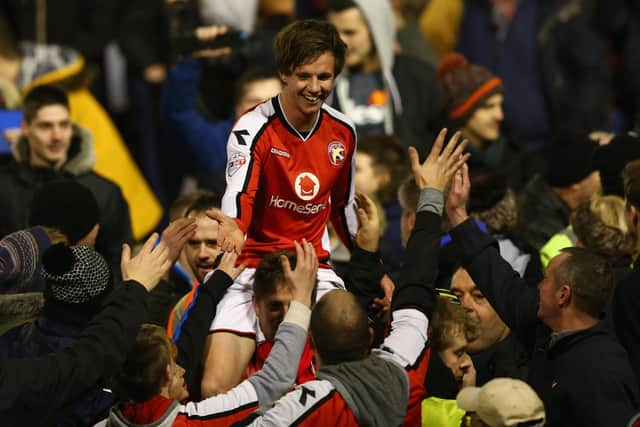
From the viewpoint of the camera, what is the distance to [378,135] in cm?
848

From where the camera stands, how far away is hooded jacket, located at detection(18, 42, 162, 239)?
999 cm

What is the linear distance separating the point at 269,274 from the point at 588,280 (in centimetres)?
138

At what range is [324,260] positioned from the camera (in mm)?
6348

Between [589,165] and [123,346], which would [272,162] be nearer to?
[123,346]

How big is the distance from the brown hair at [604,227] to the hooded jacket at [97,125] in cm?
410

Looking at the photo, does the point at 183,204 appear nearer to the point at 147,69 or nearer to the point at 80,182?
the point at 80,182

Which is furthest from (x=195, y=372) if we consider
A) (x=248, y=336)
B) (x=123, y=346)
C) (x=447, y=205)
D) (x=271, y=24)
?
(x=271, y=24)

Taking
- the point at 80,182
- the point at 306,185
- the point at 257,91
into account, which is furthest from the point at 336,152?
the point at 257,91

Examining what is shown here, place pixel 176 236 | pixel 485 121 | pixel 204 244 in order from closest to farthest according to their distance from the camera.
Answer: pixel 176 236 → pixel 204 244 → pixel 485 121

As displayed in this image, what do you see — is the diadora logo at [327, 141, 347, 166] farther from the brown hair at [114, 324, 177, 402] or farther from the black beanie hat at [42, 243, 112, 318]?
the brown hair at [114, 324, 177, 402]

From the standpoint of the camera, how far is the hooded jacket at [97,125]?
9.99 metres

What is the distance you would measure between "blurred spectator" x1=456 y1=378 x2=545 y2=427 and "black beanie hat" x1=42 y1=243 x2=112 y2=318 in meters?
1.66

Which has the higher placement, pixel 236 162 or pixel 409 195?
pixel 236 162

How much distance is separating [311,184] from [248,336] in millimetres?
753
